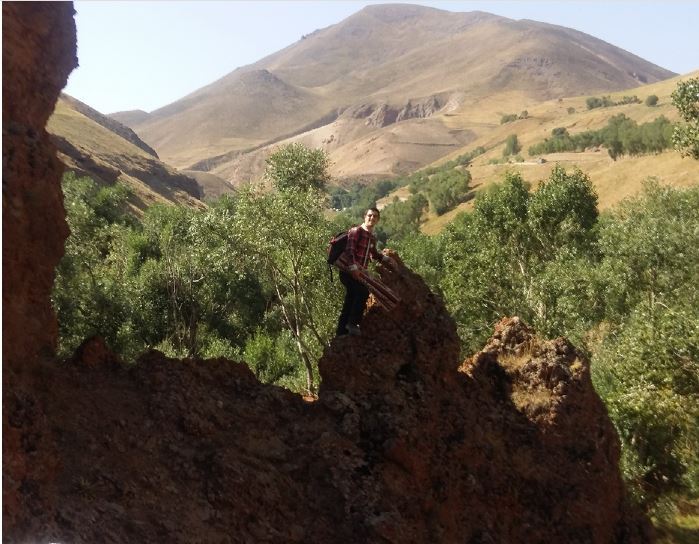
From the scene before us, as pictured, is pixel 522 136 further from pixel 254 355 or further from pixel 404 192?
pixel 254 355

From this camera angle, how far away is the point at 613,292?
27922 mm

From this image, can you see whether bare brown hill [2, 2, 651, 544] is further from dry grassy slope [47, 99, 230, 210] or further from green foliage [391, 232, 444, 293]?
dry grassy slope [47, 99, 230, 210]

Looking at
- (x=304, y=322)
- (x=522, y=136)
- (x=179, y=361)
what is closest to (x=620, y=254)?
(x=304, y=322)

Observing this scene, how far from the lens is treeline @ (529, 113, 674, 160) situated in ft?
332

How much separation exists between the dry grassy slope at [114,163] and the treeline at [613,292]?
44013 millimetres

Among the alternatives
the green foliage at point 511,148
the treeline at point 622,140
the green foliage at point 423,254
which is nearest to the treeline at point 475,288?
the green foliage at point 423,254

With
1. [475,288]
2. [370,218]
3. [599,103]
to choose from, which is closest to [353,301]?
[370,218]

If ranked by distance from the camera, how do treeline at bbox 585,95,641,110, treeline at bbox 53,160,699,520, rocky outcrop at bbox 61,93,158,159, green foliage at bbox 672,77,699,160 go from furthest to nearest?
treeline at bbox 585,95,641,110 < rocky outcrop at bbox 61,93,158,159 < green foliage at bbox 672,77,699,160 < treeline at bbox 53,160,699,520

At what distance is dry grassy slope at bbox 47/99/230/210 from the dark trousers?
64301mm

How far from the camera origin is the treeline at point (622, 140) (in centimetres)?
10131

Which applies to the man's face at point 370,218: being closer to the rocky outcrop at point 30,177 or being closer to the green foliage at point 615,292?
the rocky outcrop at point 30,177

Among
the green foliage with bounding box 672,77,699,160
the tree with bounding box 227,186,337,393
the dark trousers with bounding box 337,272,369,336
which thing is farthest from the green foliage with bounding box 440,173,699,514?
the dark trousers with bounding box 337,272,369,336

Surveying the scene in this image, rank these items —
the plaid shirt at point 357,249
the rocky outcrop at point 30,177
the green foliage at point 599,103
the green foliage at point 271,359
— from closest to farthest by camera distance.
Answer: the rocky outcrop at point 30,177
the plaid shirt at point 357,249
the green foliage at point 271,359
the green foliage at point 599,103

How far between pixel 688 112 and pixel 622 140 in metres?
90.4
